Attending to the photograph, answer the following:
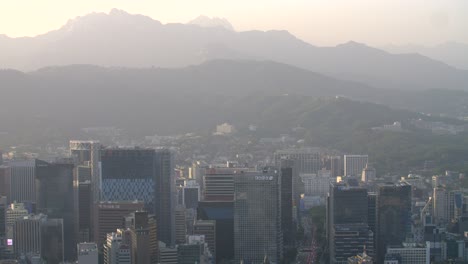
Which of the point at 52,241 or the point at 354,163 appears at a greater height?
the point at 354,163

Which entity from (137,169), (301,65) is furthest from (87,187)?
(301,65)

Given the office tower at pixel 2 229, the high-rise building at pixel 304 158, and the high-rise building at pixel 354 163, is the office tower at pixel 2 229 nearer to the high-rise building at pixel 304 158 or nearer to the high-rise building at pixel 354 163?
the high-rise building at pixel 304 158

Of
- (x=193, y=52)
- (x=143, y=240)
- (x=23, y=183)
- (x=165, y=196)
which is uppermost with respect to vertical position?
(x=193, y=52)

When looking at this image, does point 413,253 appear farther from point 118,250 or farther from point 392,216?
point 118,250

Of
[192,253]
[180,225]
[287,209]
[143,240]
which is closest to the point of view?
[143,240]

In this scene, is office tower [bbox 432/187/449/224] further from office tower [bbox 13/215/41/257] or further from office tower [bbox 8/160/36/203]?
office tower [bbox 8/160/36/203]

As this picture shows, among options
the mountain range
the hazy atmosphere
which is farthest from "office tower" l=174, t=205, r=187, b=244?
the mountain range

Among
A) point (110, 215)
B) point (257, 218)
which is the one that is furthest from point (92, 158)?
point (257, 218)

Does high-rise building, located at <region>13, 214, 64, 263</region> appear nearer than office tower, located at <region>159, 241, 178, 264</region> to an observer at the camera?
No
